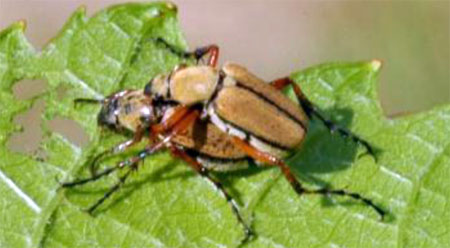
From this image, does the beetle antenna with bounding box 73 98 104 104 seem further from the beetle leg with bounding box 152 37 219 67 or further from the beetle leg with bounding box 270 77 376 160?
the beetle leg with bounding box 270 77 376 160

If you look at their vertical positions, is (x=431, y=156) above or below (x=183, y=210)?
above

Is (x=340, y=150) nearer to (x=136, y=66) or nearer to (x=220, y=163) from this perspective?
(x=220, y=163)

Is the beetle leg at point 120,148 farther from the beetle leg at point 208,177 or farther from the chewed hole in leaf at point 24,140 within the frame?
the chewed hole in leaf at point 24,140

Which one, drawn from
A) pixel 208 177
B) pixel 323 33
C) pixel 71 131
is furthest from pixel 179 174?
pixel 323 33

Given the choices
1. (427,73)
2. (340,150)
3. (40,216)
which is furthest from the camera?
(427,73)

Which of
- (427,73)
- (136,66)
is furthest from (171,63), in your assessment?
(427,73)

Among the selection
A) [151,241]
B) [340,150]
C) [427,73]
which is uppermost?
[340,150]

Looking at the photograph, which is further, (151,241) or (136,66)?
(136,66)

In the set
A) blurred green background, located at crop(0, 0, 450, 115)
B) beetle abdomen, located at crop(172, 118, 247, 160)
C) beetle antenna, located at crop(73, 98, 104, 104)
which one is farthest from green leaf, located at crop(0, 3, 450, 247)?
blurred green background, located at crop(0, 0, 450, 115)
